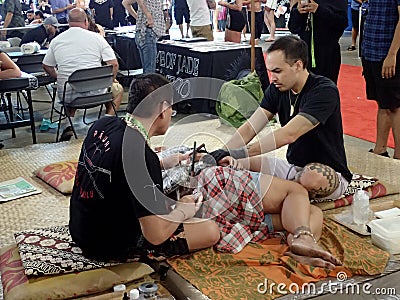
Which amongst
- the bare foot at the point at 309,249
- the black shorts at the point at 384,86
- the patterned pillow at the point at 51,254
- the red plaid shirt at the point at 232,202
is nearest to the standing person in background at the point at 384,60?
the black shorts at the point at 384,86

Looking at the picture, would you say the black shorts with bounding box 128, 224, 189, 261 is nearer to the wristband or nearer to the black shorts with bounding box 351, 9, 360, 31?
the wristband

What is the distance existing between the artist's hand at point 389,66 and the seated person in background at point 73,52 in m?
2.11

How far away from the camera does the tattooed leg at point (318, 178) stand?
2436 millimetres

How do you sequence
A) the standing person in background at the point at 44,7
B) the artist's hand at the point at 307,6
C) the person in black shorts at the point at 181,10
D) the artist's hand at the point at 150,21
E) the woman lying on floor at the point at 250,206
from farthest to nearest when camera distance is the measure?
1. the standing person in background at the point at 44,7
2. the person in black shorts at the point at 181,10
3. the artist's hand at the point at 150,21
4. the artist's hand at the point at 307,6
5. the woman lying on floor at the point at 250,206

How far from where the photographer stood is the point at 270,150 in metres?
2.48

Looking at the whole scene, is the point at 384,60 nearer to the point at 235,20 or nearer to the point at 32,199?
the point at 32,199

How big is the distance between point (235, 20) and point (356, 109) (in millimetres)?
2241

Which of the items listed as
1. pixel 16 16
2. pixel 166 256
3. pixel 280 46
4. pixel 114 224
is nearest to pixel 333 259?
pixel 166 256

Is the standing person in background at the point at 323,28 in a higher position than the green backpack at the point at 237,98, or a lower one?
higher

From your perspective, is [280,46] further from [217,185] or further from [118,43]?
[118,43]

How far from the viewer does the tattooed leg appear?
2.44 metres

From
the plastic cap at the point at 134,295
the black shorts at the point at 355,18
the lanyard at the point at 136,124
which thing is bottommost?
the plastic cap at the point at 134,295

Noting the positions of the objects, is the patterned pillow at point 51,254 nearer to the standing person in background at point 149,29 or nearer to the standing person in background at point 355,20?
the standing person in background at point 149,29

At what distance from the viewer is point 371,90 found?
356 cm
